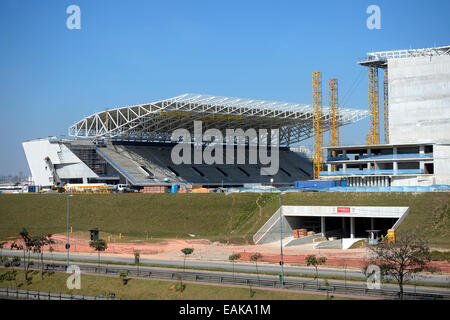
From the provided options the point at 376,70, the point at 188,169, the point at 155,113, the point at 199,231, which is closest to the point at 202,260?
the point at 199,231

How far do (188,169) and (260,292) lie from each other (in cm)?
9089

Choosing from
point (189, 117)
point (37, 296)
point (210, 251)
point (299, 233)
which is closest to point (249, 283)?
point (37, 296)

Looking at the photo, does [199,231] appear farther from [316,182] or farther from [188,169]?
[188,169]

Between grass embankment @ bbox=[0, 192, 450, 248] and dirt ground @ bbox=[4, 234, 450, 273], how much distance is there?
121 inches

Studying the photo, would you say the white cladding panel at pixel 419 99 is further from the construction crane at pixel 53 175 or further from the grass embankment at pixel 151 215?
the construction crane at pixel 53 175

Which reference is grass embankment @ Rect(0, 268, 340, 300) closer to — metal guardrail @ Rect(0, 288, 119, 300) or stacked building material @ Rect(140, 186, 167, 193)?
metal guardrail @ Rect(0, 288, 119, 300)

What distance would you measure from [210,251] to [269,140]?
87203 millimetres

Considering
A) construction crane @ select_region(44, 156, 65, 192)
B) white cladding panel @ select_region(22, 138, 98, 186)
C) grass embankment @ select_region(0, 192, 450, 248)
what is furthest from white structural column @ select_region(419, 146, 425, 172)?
construction crane @ select_region(44, 156, 65, 192)

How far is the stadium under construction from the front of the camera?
84562mm

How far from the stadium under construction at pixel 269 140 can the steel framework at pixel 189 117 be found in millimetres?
217

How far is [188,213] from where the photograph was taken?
76250 millimetres

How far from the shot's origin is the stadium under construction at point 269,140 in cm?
8456

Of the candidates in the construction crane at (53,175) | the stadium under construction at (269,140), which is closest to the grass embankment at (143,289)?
the stadium under construction at (269,140)
